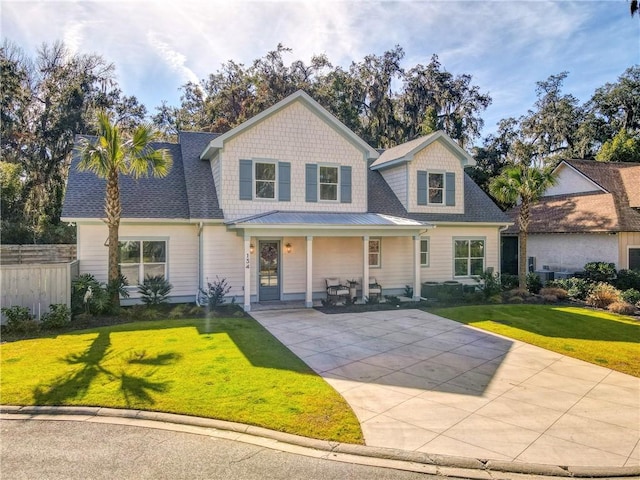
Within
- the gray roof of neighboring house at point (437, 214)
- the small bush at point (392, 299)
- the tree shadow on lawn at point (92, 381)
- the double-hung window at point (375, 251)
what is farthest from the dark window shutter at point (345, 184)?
the tree shadow on lawn at point (92, 381)

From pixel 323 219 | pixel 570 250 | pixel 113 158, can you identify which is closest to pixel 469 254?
pixel 570 250

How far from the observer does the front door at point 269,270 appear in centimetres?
1622

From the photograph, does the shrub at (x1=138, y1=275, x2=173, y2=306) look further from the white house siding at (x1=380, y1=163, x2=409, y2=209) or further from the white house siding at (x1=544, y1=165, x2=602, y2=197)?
the white house siding at (x1=544, y1=165, x2=602, y2=197)

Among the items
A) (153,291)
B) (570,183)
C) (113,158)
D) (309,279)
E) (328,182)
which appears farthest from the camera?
(570,183)

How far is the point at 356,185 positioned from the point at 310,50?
1972cm

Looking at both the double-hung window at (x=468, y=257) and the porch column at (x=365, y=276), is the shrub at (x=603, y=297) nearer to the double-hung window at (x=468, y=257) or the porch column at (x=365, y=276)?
the double-hung window at (x=468, y=257)

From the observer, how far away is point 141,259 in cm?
1505

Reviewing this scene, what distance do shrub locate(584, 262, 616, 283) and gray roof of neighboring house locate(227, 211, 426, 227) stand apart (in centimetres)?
912

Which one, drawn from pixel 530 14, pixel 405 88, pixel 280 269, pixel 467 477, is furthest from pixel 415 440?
pixel 405 88

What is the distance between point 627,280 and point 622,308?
4.07 meters

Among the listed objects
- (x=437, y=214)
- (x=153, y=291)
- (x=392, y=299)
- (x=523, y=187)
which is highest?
(x=523, y=187)

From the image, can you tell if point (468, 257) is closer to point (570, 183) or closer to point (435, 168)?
point (435, 168)

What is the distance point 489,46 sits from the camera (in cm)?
1556

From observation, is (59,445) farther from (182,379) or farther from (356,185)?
(356,185)
